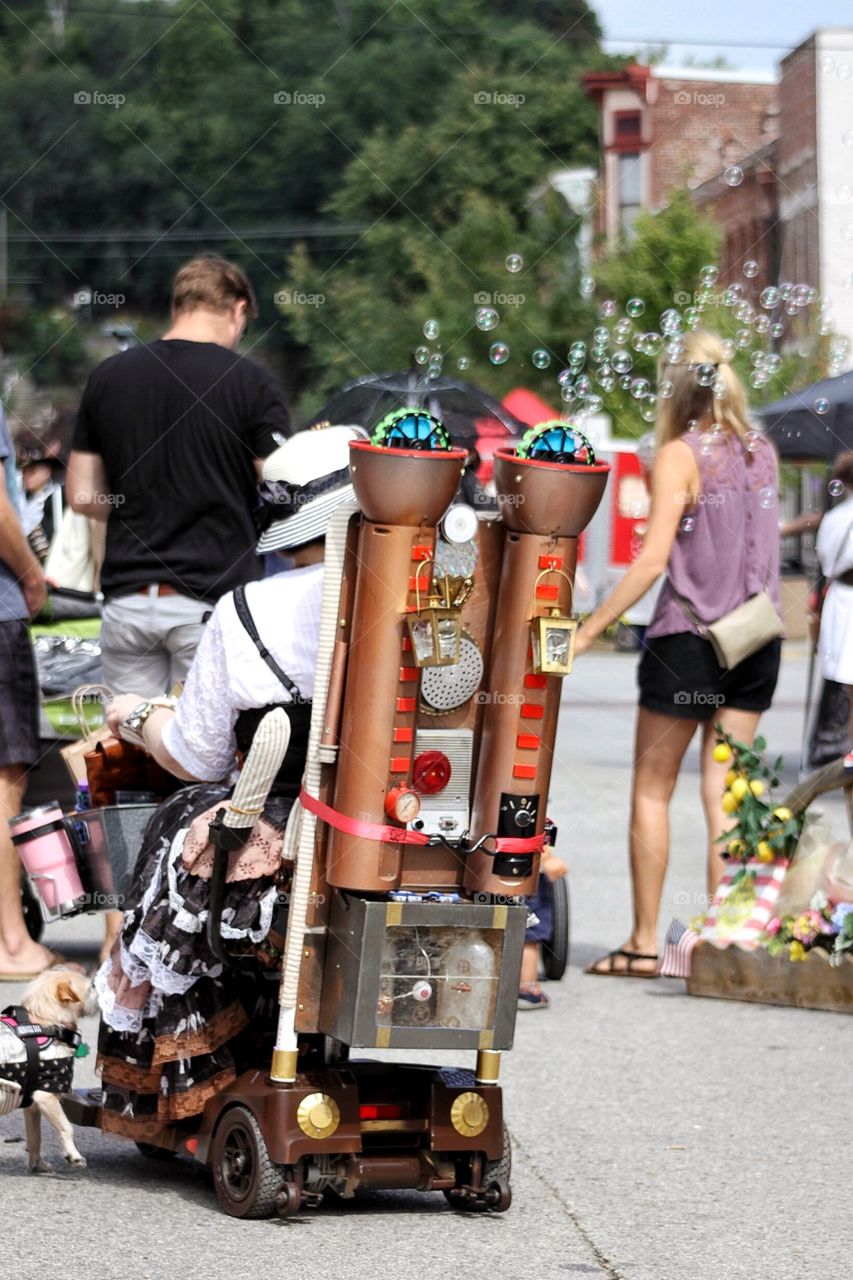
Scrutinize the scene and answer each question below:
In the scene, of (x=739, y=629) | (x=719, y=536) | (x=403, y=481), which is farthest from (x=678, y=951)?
(x=403, y=481)

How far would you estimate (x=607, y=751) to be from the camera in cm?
1525

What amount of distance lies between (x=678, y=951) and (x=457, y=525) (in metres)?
3.38

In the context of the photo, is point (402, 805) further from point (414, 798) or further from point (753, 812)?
point (753, 812)

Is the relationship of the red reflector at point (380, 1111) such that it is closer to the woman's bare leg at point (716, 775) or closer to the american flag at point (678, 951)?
the american flag at point (678, 951)

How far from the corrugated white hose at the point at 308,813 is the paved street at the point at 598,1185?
423 millimetres

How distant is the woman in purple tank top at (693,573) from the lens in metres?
7.20

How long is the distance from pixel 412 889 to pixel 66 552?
7.72m

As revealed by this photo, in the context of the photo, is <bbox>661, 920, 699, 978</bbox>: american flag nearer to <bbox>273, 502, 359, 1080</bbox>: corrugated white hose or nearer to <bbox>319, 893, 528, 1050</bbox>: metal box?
<bbox>319, 893, 528, 1050</bbox>: metal box

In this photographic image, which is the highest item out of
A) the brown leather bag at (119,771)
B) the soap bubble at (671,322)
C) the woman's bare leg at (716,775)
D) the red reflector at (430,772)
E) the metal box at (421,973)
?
the soap bubble at (671,322)

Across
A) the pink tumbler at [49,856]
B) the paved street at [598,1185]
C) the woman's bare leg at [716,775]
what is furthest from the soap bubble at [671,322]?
the pink tumbler at [49,856]

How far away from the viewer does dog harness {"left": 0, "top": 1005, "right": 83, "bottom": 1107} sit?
457 cm

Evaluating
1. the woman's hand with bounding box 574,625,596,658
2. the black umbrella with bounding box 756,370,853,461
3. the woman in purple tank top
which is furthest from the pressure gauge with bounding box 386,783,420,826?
the black umbrella with bounding box 756,370,853,461

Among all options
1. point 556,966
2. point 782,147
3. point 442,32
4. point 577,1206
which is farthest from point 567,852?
point 442,32

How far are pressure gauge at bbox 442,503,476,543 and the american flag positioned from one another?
3.26 m
